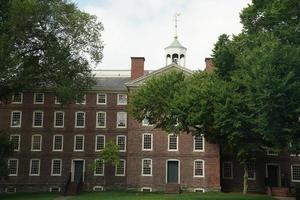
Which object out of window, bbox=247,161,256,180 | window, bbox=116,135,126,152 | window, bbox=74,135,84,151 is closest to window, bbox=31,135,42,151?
window, bbox=74,135,84,151

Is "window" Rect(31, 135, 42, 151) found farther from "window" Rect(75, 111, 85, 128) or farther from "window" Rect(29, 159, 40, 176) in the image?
"window" Rect(75, 111, 85, 128)

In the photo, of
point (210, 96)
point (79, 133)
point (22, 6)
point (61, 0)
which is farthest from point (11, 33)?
point (79, 133)

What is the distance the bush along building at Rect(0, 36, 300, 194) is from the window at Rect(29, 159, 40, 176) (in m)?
0.10

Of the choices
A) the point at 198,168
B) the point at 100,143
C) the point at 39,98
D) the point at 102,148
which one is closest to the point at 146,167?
the point at 198,168

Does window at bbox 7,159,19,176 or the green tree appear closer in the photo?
the green tree

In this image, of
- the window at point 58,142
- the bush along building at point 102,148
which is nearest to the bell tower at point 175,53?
the bush along building at point 102,148

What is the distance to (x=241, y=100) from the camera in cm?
2312

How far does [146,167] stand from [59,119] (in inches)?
432

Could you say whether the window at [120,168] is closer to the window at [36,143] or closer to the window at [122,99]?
the window at [122,99]

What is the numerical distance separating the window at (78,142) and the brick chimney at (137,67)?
326 inches

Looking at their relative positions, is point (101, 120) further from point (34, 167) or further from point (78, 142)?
point (34, 167)

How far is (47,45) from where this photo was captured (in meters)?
34.0

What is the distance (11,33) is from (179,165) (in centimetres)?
1962

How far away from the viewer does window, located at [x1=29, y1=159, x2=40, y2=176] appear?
4775cm
